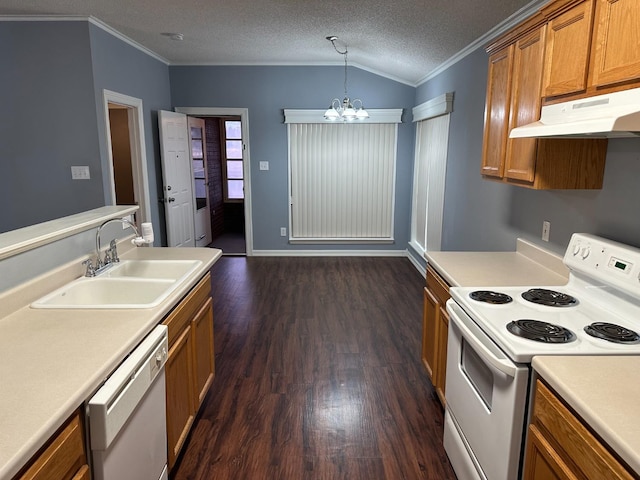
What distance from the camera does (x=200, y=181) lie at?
22.6 ft

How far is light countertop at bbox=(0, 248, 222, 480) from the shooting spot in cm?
101

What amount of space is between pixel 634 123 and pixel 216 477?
2158 millimetres

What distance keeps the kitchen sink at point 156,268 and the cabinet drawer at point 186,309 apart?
0.12 metres

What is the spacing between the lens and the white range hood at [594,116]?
1301mm

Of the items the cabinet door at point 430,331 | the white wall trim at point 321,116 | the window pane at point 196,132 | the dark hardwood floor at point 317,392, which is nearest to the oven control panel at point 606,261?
the cabinet door at point 430,331

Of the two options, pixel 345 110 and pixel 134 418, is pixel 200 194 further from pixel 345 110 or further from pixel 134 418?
pixel 134 418

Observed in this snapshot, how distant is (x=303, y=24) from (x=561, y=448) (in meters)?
3.73

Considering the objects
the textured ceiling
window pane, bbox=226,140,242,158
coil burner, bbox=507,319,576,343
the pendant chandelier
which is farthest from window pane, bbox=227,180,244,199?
coil burner, bbox=507,319,576,343

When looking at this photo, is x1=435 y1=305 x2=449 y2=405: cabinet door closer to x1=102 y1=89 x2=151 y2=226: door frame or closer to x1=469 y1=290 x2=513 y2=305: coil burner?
x1=469 y1=290 x2=513 y2=305: coil burner

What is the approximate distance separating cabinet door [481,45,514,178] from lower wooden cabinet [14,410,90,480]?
7.29 ft

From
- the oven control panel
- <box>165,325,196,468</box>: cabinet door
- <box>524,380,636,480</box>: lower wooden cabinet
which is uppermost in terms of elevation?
the oven control panel

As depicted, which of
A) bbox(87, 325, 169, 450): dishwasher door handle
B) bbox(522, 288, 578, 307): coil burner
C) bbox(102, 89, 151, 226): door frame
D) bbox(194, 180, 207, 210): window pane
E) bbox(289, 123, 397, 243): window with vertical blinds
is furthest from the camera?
bbox(194, 180, 207, 210): window pane

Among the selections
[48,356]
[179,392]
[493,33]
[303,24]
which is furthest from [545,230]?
[303,24]

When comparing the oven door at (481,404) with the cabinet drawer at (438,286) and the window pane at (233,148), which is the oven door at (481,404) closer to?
the cabinet drawer at (438,286)
